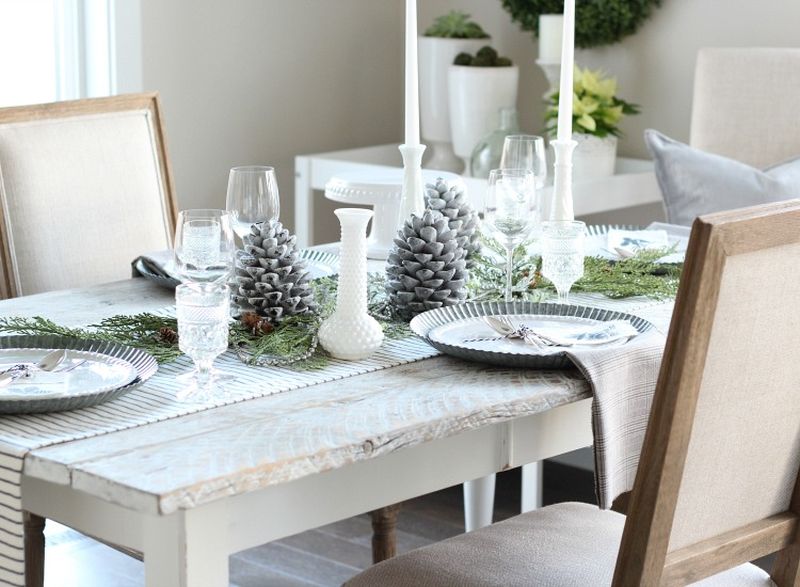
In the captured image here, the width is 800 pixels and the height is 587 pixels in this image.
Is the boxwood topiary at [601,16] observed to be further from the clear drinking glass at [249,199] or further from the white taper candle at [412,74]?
the clear drinking glass at [249,199]

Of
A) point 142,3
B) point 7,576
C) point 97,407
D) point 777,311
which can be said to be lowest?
point 7,576

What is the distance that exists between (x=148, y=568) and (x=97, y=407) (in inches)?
8.6

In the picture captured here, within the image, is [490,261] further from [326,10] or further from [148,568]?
[326,10]

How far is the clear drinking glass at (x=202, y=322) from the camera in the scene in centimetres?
131

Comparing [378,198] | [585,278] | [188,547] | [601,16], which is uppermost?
[601,16]

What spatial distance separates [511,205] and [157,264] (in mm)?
559

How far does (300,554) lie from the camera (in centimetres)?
278

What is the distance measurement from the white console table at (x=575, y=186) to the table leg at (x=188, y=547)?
6.43 ft

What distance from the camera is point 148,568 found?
116 centimetres

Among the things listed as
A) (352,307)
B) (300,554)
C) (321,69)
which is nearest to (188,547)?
(352,307)

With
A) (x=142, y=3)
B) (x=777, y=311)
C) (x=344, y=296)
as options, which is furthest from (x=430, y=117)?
(x=777, y=311)

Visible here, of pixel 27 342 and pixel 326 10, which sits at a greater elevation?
pixel 326 10

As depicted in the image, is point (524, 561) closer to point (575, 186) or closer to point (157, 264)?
point (157, 264)

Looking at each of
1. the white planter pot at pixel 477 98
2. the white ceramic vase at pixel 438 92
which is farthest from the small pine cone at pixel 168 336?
the white ceramic vase at pixel 438 92
